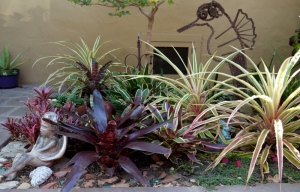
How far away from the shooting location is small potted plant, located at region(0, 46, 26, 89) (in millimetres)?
4316

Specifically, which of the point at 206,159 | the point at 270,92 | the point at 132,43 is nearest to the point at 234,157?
the point at 206,159

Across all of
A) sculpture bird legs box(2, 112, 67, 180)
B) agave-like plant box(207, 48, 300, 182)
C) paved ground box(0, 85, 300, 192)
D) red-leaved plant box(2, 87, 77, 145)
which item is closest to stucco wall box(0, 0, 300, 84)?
paved ground box(0, 85, 300, 192)

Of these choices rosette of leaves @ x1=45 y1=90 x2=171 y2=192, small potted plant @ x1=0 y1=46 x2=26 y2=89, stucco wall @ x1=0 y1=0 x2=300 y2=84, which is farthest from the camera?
stucco wall @ x1=0 y1=0 x2=300 y2=84

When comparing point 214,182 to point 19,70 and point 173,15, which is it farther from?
point 19,70

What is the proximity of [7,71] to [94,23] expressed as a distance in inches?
57.3

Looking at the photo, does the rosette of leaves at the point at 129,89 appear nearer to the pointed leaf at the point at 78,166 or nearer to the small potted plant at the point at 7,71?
the pointed leaf at the point at 78,166

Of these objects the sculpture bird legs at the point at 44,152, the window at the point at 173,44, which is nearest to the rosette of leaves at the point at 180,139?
the sculpture bird legs at the point at 44,152

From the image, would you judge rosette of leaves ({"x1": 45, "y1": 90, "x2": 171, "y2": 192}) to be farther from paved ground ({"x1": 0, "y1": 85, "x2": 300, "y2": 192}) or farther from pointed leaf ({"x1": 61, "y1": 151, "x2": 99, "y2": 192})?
paved ground ({"x1": 0, "y1": 85, "x2": 300, "y2": 192})

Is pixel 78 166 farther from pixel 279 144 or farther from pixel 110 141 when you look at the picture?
pixel 279 144

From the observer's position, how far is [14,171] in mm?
1908

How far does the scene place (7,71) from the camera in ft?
14.2

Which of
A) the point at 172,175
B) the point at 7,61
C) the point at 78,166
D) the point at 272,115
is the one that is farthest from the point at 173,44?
the point at 78,166

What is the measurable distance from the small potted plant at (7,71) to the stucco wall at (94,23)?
0.17 meters

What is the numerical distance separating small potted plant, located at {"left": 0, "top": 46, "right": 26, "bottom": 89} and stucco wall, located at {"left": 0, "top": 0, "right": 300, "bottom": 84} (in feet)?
0.54
